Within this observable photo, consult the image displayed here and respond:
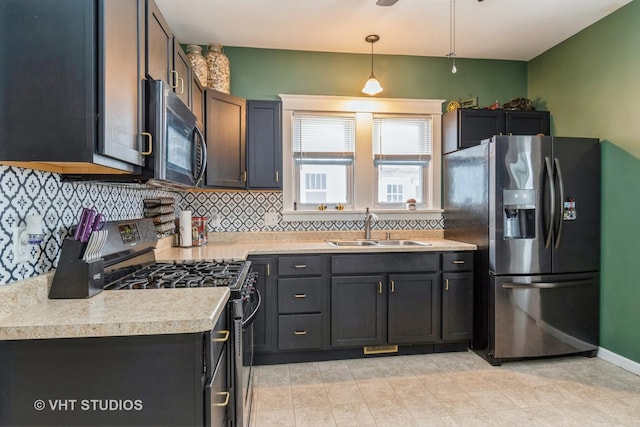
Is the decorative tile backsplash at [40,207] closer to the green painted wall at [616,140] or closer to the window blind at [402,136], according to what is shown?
the window blind at [402,136]

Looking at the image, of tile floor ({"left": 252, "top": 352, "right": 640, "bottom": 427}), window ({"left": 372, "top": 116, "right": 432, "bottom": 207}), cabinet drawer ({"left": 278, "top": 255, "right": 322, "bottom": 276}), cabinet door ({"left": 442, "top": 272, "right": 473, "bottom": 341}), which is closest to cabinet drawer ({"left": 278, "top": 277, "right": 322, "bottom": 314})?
cabinet drawer ({"left": 278, "top": 255, "right": 322, "bottom": 276})

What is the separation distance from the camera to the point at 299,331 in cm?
277

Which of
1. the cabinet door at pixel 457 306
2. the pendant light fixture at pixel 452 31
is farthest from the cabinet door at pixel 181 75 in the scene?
the cabinet door at pixel 457 306

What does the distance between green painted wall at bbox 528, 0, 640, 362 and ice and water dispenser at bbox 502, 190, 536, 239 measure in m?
0.64

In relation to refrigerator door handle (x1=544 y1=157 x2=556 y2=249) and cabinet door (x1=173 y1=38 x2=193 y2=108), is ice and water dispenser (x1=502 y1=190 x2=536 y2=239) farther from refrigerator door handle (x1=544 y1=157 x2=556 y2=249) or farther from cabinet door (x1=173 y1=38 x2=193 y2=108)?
cabinet door (x1=173 y1=38 x2=193 y2=108)

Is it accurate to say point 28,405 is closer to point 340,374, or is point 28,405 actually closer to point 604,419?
point 340,374

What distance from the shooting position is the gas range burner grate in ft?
5.00

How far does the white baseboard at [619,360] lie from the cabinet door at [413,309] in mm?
1332

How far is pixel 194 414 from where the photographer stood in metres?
1.06

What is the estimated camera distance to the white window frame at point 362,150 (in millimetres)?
3312

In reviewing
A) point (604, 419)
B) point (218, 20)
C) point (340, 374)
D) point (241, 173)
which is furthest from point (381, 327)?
point (218, 20)

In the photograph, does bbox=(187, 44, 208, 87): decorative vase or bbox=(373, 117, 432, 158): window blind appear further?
bbox=(373, 117, 432, 158): window blind

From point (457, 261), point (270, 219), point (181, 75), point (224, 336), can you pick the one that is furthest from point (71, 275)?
point (457, 261)

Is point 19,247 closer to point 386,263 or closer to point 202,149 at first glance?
point 202,149
